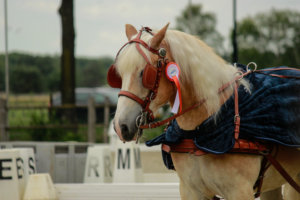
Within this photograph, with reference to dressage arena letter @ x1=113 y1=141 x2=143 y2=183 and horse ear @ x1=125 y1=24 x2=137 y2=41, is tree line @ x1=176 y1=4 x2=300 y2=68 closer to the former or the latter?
dressage arena letter @ x1=113 y1=141 x2=143 y2=183

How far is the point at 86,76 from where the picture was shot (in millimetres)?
65250

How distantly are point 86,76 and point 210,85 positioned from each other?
62235 millimetres

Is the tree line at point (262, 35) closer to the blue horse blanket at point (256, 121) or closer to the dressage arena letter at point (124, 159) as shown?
the dressage arena letter at point (124, 159)

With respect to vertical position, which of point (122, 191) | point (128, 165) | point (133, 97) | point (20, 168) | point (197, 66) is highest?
point (197, 66)

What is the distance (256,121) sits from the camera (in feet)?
11.9

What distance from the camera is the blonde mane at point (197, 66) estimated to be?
3525mm

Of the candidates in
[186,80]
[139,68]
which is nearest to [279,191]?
[186,80]

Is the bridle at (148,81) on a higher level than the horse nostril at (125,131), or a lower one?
higher

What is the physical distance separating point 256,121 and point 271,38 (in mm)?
28209

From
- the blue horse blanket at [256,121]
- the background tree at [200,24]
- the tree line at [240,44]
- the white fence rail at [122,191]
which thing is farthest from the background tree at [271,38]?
the blue horse blanket at [256,121]

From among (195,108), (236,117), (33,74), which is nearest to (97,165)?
(195,108)

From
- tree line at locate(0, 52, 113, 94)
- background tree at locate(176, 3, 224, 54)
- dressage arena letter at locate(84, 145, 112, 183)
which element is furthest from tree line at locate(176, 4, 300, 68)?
dressage arena letter at locate(84, 145, 112, 183)

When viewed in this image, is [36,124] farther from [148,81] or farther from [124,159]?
[148,81]

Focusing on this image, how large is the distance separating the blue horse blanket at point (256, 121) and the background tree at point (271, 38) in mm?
21989
